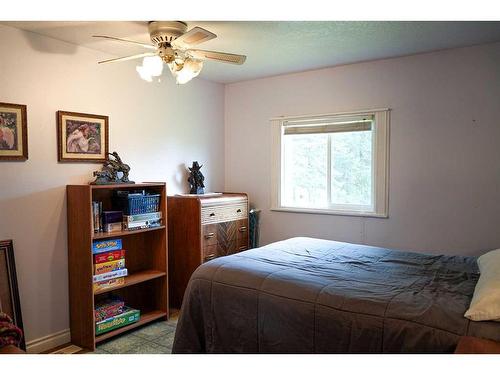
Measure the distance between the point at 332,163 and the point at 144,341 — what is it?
92.2 inches

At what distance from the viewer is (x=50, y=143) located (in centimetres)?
279

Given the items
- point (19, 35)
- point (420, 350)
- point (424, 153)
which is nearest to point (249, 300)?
point (420, 350)

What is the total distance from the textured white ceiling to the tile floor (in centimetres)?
223

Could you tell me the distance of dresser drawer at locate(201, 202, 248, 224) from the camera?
3479mm

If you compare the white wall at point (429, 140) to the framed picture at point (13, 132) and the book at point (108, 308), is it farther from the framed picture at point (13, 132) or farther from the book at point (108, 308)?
the framed picture at point (13, 132)

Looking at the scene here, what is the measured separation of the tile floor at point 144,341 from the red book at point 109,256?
2.02 ft

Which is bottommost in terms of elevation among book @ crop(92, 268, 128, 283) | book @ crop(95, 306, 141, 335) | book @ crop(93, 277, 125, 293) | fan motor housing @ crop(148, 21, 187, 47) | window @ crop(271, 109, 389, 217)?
book @ crop(95, 306, 141, 335)

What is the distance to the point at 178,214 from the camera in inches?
140

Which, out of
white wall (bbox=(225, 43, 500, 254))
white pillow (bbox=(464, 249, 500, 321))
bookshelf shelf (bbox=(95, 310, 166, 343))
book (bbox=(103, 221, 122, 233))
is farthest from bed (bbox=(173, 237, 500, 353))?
book (bbox=(103, 221, 122, 233))

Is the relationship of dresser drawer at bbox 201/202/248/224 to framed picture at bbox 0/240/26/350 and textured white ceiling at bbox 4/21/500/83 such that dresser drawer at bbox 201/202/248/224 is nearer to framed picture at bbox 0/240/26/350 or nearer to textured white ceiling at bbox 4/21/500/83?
textured white ceiling at bbox 4/21/500/83

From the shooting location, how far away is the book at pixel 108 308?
2848mm

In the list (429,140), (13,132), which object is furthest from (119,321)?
(429,140)

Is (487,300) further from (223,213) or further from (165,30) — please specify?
(223,213)

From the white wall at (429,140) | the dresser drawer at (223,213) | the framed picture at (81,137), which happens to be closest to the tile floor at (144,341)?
the dresser drawer at (223,213)
